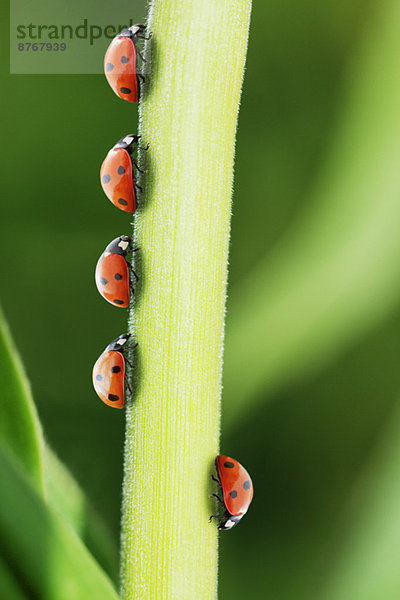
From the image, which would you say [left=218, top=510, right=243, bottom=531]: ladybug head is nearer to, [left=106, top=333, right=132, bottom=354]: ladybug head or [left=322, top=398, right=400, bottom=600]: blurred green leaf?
[left=106, top=333, right=132, bottom=354]: ladybug head

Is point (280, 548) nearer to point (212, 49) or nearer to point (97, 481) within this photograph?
point (97, 481)

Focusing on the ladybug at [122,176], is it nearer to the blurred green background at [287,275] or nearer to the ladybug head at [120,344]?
the ladybug head at [120,344]

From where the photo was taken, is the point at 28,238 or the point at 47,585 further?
the point at 28,238

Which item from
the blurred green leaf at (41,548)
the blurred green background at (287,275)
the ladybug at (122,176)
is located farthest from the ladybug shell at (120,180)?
the blurred green background at (287,275)

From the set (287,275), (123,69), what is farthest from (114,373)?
(287,275)

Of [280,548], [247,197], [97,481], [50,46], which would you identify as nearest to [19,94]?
[50,46]

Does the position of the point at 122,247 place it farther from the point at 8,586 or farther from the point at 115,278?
the point at 8,586
